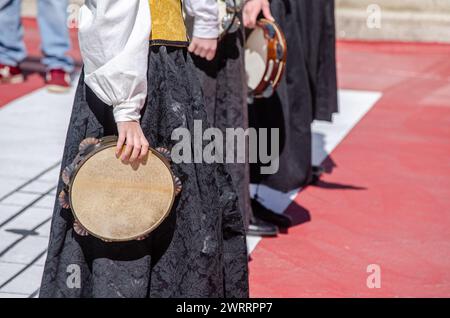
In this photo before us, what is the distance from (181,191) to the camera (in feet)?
11.5

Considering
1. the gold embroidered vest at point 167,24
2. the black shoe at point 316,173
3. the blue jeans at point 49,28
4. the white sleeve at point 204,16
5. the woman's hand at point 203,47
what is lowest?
the black shoe at point 316,173

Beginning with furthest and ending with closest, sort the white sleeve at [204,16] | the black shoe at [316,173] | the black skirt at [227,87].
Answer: the black shoe at [316,173] < the black skirt at [227,87] < the white sleeve at [204,16]

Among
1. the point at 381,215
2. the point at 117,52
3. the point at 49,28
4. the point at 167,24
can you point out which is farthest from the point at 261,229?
the point at 49,28

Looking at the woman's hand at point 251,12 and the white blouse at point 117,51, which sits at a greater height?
the white blouse at point 117,51

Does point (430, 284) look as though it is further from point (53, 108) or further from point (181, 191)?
point (53, 108)

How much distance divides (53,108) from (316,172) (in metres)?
2.25

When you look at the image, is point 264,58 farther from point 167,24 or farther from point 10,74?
point 10,74

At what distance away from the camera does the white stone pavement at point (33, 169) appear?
4855 millimetres

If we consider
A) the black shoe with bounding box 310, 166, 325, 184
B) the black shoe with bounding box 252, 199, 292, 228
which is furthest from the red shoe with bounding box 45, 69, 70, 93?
the black shoe with bounding box 252, 199, 292, 228

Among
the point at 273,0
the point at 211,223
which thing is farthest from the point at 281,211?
the point at 211,223

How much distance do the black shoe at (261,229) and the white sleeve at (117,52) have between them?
216 centimetres

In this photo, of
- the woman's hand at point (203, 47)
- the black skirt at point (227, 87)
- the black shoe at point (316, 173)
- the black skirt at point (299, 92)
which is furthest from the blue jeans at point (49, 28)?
the woman's hand at point (203, 47)

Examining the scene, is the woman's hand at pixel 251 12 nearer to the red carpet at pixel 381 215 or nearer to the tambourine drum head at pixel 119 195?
the red carpet at pixel 381 215

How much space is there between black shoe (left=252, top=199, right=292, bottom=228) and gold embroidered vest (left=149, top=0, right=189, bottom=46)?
2122 mm
